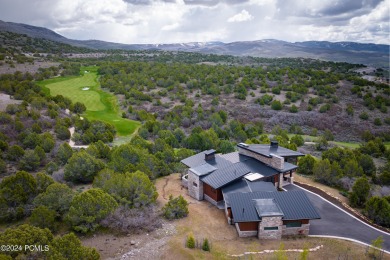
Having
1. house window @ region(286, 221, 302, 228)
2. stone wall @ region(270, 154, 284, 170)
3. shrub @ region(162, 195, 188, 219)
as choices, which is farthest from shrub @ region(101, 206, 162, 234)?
stone wall @ region(270, 154, 284, 170)

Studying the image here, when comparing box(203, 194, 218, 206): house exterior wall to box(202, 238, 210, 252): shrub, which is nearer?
box(202, 238, 210, 252): shrub

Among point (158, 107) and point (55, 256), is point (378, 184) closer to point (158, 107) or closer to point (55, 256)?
point (55, 256)

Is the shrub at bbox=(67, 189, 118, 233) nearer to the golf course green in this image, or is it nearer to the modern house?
the modern house

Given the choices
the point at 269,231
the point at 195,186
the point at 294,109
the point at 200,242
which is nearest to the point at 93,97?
the point at 294,109

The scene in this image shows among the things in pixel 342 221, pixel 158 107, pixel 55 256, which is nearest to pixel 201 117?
pixel 158 107

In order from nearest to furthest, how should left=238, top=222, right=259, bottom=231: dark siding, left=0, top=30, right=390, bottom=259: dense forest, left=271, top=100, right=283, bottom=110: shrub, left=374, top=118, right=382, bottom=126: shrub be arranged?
left=238, top=222, right=259, bottom=231: dark siding
left=0, top=30, right=390, bottom=259: dense forest
left=374, top=118, right=382, bottom=126: shrub
left=271, top=100, right=283, bottom=110: shrub

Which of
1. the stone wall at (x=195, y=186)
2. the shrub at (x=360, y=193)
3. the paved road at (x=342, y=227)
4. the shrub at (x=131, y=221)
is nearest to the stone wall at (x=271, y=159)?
the paved road at (x=342, y=227)

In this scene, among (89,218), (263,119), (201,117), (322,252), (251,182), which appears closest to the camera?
(322,252)
